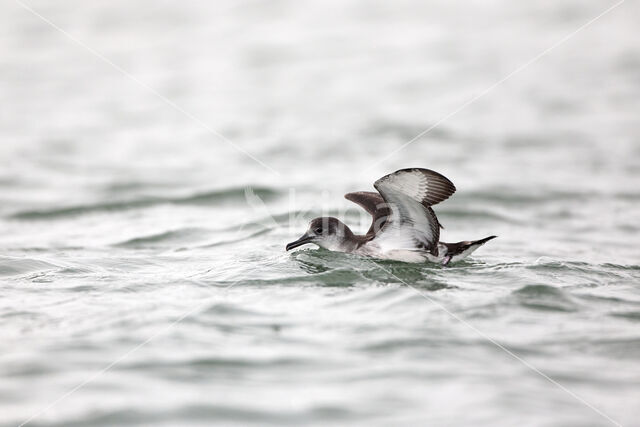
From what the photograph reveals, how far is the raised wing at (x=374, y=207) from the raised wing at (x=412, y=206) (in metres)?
0.19

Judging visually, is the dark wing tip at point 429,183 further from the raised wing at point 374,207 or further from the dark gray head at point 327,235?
the dark gray head at point 327,235

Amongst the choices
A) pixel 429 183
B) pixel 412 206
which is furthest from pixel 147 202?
pixel 429 183

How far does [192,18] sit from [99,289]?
17.7m

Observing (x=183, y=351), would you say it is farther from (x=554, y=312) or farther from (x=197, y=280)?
(x=554, y=312)

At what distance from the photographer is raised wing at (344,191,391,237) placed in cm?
957

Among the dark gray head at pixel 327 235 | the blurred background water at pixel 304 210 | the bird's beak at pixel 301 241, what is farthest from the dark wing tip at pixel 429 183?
the bird's beak at pixel 301 241

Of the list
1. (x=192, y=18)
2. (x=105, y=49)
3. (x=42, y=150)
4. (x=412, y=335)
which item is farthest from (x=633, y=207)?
(x=192, y=18)

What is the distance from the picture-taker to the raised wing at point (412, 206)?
8.15 m

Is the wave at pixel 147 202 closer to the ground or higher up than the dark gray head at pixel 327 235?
higher up

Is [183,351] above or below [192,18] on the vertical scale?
below

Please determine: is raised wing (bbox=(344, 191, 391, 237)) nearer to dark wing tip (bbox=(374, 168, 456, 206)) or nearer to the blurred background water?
the blurred background water

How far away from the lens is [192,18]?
2508 centimetres

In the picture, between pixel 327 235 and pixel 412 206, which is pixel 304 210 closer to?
pixel 327 235

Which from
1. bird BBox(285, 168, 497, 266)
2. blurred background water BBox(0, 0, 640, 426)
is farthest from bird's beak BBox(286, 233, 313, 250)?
blurred background water BBox(0, 0, 640, 426)
